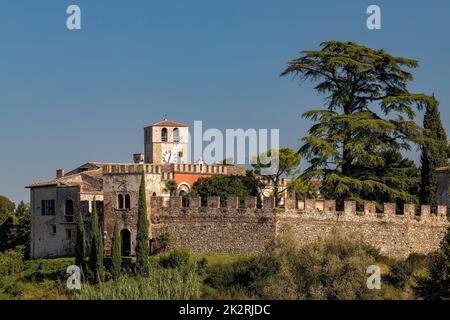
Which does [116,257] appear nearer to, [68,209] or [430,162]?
[68,209]

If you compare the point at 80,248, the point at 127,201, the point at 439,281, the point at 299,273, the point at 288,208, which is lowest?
the point at 439,281

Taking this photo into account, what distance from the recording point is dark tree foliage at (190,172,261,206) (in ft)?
197

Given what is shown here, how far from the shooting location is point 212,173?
68.5 m

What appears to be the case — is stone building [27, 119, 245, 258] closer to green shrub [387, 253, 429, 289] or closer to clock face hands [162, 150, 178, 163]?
clock face hands [162, 150, 178, 163]

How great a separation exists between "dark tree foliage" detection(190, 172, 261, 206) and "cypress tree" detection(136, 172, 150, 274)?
15.4 ft

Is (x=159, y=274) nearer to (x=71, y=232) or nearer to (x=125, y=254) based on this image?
(x=125, y=254)

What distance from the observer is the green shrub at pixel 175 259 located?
54062mm

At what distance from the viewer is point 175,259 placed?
54156mm

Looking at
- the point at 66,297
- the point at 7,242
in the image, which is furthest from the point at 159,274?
the point at 7,242

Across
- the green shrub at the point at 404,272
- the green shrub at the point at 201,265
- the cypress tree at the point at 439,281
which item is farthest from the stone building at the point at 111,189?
the cypress tree at the point at 439,281

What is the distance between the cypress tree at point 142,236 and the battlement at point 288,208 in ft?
3.64

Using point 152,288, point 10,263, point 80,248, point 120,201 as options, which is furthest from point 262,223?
point 10,263

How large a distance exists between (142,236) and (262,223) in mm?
5110

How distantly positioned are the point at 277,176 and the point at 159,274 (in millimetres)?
12649
